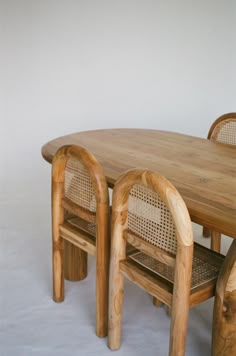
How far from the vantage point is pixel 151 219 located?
4.83 feet

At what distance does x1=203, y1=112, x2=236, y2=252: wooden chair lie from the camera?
7.74 feet

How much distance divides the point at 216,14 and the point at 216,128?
1822mm

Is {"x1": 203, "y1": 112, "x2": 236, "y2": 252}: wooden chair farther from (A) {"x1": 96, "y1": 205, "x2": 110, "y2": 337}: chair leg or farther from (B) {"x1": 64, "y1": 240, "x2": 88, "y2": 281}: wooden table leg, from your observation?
(A) {"x1": 96, "y1": 205, "x2": 110, "y2": 337}: chair leg

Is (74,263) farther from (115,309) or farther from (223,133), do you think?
(223,133)

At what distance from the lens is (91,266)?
2.38 metres

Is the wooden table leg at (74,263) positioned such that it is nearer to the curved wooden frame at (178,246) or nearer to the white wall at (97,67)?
the curved wooden frame at (178,246)

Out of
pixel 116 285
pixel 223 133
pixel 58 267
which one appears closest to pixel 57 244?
pixel 58 267

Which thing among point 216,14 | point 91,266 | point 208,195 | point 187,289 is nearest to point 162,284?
point 187,289

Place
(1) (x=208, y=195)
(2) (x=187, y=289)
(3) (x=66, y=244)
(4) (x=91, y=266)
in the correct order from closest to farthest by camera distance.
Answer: (2) (x=187, y=289), (1) (x=208, y=195), (3) (x=66, y=244), (4) (x=91, y=266)

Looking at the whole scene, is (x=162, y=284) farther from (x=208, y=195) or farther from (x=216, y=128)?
(x=216, y=128)

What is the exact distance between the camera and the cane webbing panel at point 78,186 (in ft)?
5.74

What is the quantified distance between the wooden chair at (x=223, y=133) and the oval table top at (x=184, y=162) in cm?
16

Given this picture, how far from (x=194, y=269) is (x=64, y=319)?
0.68 meters

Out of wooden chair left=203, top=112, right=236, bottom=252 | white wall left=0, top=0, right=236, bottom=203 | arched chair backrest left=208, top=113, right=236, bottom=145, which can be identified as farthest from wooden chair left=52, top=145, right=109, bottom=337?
white wall left=0, top=0, right=236, bottom=203
